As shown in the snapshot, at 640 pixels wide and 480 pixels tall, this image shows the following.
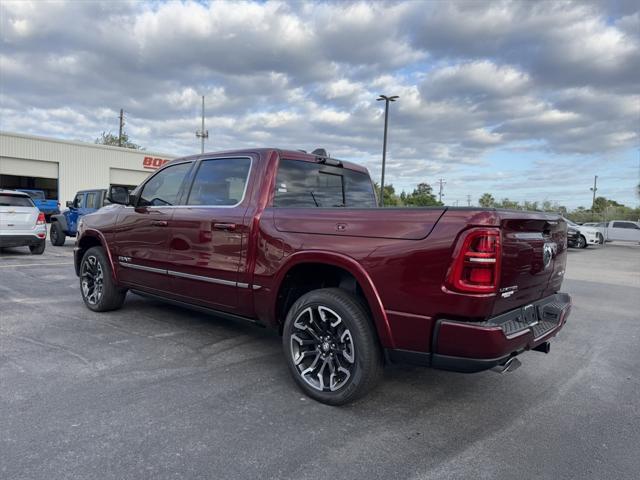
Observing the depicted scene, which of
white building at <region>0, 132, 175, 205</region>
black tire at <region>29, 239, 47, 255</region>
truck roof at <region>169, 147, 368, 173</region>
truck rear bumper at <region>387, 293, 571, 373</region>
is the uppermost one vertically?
white building at <region>0, 132, 175, 205</region>

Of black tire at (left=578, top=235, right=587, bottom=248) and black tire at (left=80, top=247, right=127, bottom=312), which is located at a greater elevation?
black tire at (left=578, top=235, right=587, bottom=248)

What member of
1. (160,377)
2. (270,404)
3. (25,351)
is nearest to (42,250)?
(25,351)

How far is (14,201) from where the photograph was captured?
433 inches

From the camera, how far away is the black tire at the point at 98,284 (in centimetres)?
547

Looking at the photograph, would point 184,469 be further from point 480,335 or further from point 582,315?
point 582,315

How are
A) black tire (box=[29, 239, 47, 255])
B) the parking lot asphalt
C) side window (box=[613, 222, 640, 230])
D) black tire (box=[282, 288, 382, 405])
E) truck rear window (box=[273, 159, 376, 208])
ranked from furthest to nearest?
side window (box=[613, 222, 640, 230]) < black tire (box=[29, 239, 47, 255]) < truck rear window (box=[273, 159, 376, 208]) < black tire (box=[282, 288, 382, 405]) < the parking lot asphalt

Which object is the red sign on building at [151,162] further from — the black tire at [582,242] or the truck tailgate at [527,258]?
the truck tailgate at [527,258]

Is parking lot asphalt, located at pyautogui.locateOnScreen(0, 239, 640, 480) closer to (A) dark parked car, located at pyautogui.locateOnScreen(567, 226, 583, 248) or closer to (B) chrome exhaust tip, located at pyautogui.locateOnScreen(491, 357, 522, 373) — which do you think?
(B) chrome exhaust tip, located at pyautogui.locateOnScreen(491, 357, 522, 373)

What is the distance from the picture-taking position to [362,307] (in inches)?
124

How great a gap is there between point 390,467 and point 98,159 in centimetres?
3385

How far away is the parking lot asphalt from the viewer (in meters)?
2.50

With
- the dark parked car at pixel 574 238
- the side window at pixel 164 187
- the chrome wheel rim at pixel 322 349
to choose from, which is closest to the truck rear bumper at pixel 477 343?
the chrome wheel rim at pixel 322 349

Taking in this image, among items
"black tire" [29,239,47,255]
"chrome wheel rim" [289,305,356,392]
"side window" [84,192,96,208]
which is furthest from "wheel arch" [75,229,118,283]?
"side window" [84,192,96,208]

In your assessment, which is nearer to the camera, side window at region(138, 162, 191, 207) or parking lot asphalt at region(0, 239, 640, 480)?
parking lot asphalt at region(0, 239, 640, 480)
